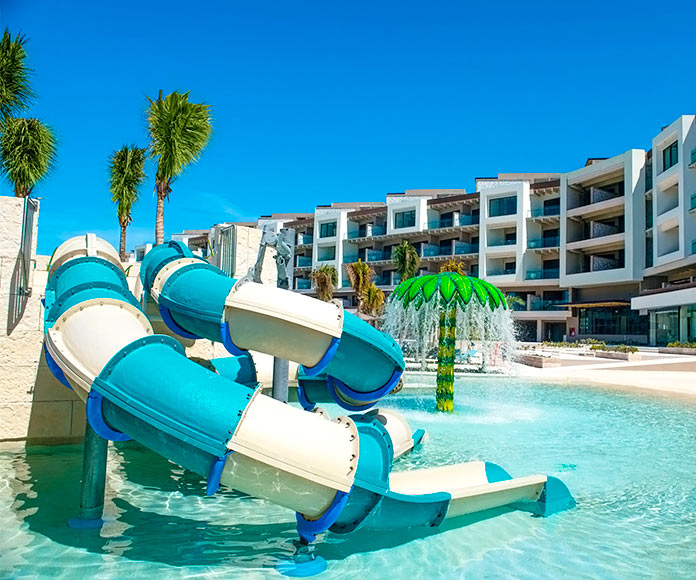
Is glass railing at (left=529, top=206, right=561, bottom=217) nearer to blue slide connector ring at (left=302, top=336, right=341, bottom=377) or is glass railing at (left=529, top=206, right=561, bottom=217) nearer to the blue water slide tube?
the blue water slide tube

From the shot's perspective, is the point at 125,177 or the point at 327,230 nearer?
the point at 125,177

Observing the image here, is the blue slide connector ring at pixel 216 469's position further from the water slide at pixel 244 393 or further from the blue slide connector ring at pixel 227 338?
the blue slide connector ring at pixel 227 338

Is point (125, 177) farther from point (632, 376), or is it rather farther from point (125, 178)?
point (632, 376)

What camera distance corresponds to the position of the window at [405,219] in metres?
62.2

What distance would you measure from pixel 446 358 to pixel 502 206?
48474 mm

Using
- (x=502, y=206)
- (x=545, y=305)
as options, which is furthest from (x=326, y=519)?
(x=502, y=206)

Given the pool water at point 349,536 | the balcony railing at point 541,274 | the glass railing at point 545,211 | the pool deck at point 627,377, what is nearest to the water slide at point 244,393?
the pool water at point 349,536

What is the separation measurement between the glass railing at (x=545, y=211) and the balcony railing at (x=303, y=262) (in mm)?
27986

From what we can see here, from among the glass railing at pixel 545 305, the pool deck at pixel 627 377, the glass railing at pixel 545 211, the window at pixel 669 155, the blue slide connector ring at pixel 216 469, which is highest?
the window at pixel 669 155

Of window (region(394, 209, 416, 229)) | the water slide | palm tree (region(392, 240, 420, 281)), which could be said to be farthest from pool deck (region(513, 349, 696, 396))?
window (region(394, 209, 416, 229))

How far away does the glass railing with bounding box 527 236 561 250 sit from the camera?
54.2 metres

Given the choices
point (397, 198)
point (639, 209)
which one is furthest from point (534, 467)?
point (397, 198)

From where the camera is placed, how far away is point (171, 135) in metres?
23.2

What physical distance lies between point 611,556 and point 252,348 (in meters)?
3.08
